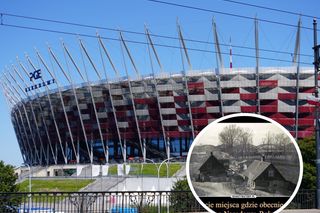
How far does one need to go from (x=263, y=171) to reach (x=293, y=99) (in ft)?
231

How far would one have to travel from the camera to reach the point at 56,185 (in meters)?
66.8

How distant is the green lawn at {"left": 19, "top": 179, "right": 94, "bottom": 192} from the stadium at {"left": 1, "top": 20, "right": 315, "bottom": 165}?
18802mm

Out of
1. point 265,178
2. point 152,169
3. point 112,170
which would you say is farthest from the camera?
point 112,170

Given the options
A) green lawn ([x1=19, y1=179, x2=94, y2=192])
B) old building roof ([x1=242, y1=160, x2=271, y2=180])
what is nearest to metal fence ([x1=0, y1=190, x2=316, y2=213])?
old building roof ([x1=242, y1=160, x2=271, y2=180])

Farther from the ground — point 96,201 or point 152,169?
point 96,201

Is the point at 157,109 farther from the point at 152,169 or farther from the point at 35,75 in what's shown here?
the point at 35,75

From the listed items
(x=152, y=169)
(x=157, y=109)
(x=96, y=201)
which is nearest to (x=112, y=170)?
(x=152, y=169)

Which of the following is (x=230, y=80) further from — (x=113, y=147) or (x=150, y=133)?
(x=113, y=147)

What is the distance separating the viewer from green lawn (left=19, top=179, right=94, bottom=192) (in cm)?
6269

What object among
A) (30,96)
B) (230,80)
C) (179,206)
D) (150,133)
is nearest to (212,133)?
(179,206)

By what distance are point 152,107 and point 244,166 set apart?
73264 millimetres

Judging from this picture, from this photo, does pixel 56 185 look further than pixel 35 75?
No

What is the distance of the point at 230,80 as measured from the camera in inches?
3036

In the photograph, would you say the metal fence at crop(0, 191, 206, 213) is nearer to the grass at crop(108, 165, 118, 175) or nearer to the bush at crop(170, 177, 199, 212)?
the bush at crop(170, 177, 199, 212)
